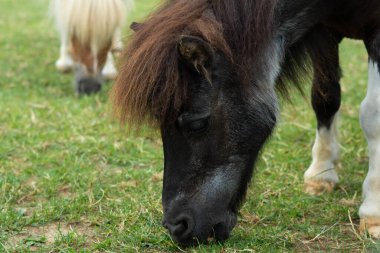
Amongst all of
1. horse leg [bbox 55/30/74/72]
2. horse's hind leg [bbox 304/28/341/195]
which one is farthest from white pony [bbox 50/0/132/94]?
horse's hind leg [bbox 304/28/341/195]

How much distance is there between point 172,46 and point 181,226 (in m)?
0.73

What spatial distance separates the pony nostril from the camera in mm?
2701

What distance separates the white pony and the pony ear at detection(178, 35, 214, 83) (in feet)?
10.1

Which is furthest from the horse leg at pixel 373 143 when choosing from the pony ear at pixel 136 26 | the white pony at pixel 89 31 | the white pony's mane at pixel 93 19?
the white pony's mane at pixel 93 19

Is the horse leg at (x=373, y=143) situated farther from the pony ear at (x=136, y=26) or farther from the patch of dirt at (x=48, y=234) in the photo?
the patch of dirt at (x=48, y=234)

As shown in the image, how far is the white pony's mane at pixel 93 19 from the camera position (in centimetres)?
567

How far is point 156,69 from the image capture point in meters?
2.60

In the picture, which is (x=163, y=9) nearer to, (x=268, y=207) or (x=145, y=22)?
(x=145, y=22)

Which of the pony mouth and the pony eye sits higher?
the pony eye

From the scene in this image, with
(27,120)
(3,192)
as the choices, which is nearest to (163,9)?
(3,192)

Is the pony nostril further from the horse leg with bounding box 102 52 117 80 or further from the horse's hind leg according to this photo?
the horse leg with bounding box 102 52 117 80

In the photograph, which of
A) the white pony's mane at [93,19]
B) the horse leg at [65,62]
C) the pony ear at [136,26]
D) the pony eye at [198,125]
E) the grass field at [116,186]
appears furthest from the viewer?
the horse leg at [65,62]

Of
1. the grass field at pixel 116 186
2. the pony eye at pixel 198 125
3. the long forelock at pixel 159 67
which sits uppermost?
the long forelock at pixel 159 67

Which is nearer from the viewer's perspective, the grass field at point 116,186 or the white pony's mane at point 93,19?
the grass field at point 116,186
